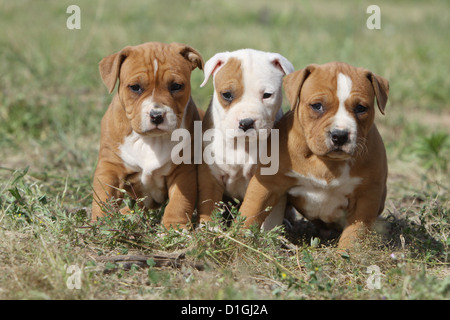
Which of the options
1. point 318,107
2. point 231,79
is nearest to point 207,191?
point 231,79

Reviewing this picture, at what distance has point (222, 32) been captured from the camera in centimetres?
1179

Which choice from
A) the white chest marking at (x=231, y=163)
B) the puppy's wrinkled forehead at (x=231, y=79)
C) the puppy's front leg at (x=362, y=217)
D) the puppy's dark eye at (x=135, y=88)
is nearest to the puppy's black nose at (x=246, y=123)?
the puppy's wrinkled forehead at (x=231, y=79)

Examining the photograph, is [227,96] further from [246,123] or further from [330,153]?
[330,153]

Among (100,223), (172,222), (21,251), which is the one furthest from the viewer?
(172,222)

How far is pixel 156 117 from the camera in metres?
4.35

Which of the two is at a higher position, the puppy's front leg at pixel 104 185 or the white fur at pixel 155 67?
the white fur at pixel 155 67

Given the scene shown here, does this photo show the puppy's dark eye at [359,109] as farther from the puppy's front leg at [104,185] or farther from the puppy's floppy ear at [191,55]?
the puppy's front leg at [104,185]

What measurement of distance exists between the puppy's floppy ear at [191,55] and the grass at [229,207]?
1250 millimetres

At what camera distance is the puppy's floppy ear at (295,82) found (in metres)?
4.27

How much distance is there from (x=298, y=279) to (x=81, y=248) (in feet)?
5.14

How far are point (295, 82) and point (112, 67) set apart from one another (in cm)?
144

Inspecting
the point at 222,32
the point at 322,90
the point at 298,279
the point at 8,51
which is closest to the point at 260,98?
the point at 322,90

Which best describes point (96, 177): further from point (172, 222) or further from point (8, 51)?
point (8, 51)
